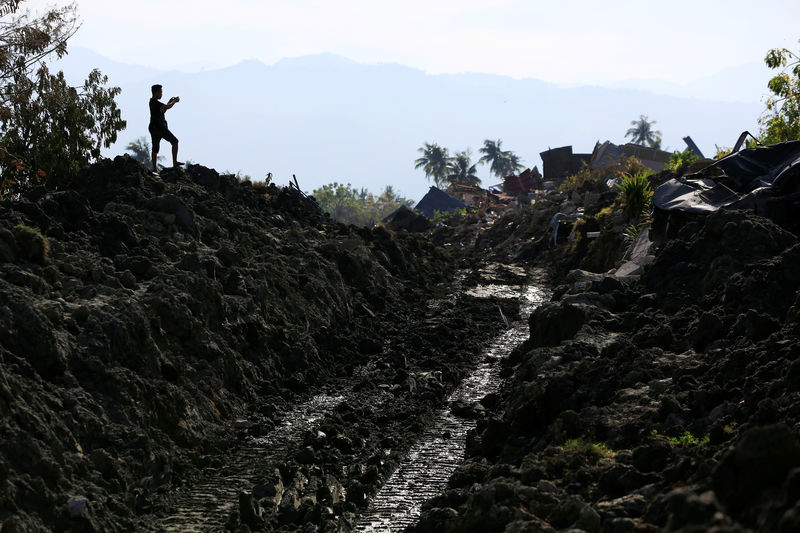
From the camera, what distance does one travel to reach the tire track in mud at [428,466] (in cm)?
736

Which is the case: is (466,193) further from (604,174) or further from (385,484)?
(385,484)

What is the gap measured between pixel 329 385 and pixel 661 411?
570cm

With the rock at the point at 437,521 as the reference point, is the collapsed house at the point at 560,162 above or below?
above

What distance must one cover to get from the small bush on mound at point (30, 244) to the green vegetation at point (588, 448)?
6994 millimetres

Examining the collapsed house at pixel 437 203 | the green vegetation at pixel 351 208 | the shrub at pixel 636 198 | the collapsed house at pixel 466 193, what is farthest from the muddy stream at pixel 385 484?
the green vegetation at pixel 351 208

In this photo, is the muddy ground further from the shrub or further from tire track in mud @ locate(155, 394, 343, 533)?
the shrub

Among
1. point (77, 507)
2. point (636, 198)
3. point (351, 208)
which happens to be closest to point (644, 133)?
point (351, 208)

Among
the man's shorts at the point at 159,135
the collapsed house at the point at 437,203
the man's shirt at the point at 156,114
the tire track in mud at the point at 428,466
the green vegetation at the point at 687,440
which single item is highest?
the man's shirt at the point at 156,114

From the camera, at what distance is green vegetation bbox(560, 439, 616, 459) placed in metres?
6.97

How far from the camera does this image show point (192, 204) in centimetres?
1656

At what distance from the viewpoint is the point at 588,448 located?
23.2 ft

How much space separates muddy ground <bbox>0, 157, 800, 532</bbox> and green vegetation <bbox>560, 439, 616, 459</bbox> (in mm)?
30

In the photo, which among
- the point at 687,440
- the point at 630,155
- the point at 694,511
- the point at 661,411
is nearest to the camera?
the point at 694,511

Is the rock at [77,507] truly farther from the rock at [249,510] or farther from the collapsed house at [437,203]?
the collapsed house at [437,203]
